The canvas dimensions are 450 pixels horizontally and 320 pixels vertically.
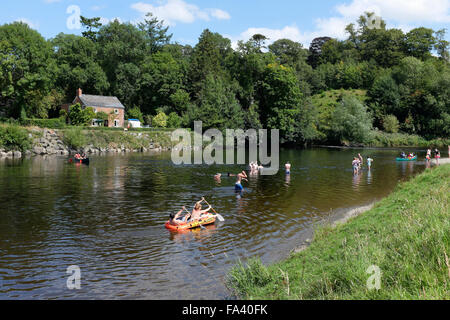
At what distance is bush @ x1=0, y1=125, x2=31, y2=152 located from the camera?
63.5 metres

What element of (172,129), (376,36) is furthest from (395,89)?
(172,129)

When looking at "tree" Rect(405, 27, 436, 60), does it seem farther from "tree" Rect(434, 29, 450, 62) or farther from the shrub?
the shrub

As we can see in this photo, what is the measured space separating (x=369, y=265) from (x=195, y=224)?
12320 mm

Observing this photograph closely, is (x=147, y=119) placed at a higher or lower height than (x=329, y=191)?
higher

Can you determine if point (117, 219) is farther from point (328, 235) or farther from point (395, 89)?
point (395, 89)

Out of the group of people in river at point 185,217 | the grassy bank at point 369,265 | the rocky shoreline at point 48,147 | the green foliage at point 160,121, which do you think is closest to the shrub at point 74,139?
the rocky shoreline at point 48,147

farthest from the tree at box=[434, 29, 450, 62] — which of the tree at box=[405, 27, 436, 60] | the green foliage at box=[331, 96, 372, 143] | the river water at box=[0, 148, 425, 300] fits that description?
the river water at box=[0, 148, 425, 300]

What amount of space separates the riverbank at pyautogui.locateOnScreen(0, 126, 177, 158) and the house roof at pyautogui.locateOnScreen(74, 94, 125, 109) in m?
18.3

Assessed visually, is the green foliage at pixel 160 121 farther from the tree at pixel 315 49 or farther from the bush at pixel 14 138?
the tree at pixel 315 49

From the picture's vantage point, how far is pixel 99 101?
9906 centimetres

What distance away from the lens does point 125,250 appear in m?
17.5

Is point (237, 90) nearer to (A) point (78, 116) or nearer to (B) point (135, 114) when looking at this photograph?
A: (B) point (135, 114)
